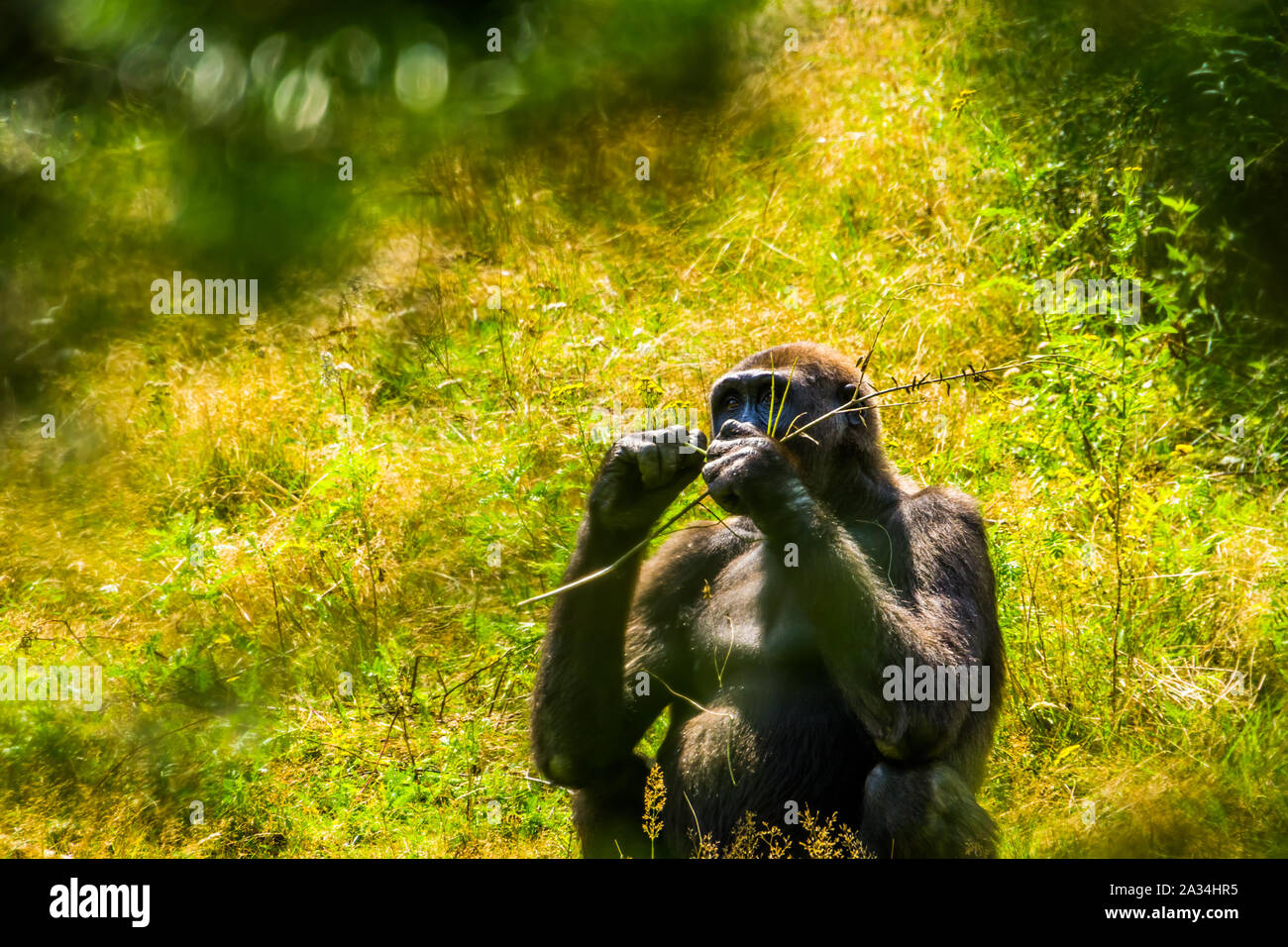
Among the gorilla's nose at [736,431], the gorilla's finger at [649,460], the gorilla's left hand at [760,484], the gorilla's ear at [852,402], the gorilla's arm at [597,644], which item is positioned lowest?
the gorilla's arm at [597,644]

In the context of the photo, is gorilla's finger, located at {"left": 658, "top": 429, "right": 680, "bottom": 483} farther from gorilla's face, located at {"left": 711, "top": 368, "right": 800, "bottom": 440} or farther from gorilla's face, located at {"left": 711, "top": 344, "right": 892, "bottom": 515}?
gorilla's face, located at {"left": 711, "top": 368, "right": 800, "bottom": 440}

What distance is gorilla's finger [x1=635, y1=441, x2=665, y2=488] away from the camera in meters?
4.54

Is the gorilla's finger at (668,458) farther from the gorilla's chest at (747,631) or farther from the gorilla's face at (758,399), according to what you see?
the gorilla's chest at (747,631)

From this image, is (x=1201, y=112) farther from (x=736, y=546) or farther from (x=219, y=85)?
(x=219, y=85)

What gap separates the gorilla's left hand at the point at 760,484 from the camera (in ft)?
14.0

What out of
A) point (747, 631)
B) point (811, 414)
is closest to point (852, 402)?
point (811, 414)

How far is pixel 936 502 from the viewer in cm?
464

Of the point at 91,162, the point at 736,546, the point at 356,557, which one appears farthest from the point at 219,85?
the point at 356,557

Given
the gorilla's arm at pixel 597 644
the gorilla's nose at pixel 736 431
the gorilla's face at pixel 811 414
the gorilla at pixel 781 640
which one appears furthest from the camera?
the gorilla's face at pixel 811 414

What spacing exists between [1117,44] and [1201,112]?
88cm

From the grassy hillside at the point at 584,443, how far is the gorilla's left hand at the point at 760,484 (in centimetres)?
152

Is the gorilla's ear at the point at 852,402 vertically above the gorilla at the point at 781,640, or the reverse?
the gorilla's ear at the point at 852,402

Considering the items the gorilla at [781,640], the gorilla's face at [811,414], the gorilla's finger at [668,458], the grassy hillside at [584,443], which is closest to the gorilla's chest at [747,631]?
the gorilla at [781,640]

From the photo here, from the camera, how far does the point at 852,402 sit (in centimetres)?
481
